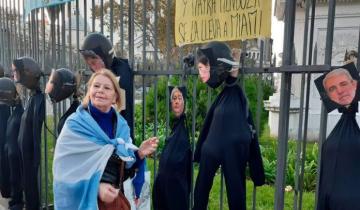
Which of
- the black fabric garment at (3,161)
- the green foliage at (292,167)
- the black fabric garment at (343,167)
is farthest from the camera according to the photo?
the green foliage at (292,167)

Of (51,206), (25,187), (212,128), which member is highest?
(212,128)

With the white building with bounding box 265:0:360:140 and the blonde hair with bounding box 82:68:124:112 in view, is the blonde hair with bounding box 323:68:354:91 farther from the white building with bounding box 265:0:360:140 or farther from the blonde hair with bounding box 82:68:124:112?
the white building with bounding box 265:0:360:140

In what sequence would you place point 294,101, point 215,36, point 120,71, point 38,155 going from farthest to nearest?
point 294,101
point 38,155
point 120,71
point 215,36

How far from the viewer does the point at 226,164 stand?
254cm

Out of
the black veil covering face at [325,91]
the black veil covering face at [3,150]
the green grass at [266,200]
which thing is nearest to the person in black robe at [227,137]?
the black veil covering face at [325,91]

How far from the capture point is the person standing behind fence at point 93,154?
2828 mm

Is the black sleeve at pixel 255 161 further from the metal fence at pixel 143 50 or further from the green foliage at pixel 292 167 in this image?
the green foliage at pixel 292 167

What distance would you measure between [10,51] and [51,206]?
2.73 m

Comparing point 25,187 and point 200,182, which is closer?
point 200,182

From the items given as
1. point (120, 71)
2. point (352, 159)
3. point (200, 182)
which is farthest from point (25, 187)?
point (352, 159)

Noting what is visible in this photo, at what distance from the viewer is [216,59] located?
2.58m

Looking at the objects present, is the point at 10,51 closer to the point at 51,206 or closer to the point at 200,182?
the point at 51,206

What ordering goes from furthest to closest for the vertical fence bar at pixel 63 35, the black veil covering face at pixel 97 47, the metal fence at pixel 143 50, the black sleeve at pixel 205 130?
the vertical fence bar at pixel 63 35, the black veil covering face at pixel 97 47, the black sleeve at pixel 205 130, the metal fence at pixel 143 50

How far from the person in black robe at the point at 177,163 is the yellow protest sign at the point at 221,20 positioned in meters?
0.42
